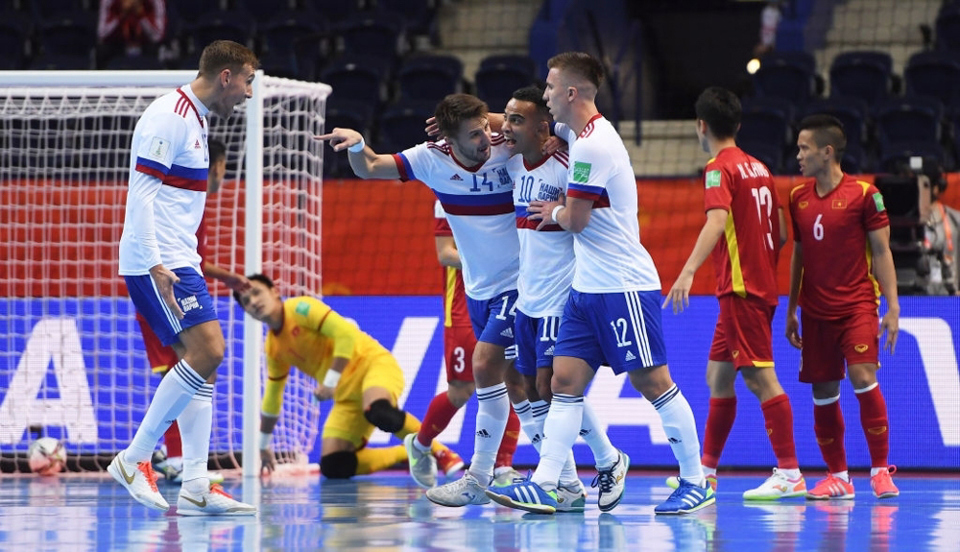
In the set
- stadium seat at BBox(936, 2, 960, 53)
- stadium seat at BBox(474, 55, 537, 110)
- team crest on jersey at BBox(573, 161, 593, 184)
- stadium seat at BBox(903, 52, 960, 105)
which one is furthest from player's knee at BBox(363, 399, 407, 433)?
stadium seat at BBox(936, 2, 960, 53)

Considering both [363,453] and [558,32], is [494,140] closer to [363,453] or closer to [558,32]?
[363,453]

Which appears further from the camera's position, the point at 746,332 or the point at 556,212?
the point at 746,332

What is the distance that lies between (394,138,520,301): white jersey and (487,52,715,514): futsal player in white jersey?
0.45 m

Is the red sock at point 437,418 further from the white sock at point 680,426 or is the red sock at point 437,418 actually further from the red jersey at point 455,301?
the white sock at point 680,426

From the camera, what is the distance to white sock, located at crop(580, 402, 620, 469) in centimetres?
703

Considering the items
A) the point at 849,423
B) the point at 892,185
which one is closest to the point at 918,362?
the point at 849,423

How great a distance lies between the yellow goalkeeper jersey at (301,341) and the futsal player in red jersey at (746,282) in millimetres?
2723

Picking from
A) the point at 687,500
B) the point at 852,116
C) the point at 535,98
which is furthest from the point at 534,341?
the point at 852,116

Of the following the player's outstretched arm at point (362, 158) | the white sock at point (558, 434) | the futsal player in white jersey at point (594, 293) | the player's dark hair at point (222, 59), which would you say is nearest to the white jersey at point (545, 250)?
the futsal player in white jersey at point (594, 293)

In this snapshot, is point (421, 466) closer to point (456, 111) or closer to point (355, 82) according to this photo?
point (456, 111)

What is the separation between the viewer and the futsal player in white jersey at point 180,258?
21.6ft

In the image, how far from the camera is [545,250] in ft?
22.2

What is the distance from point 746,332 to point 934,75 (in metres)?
8.31

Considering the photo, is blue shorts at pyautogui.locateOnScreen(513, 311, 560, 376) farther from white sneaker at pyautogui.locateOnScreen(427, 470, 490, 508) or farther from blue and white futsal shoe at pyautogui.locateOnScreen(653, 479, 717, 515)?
blue and white futsal shoe at pyautogui.locateOnScreen(653, 479, 717, 515)
